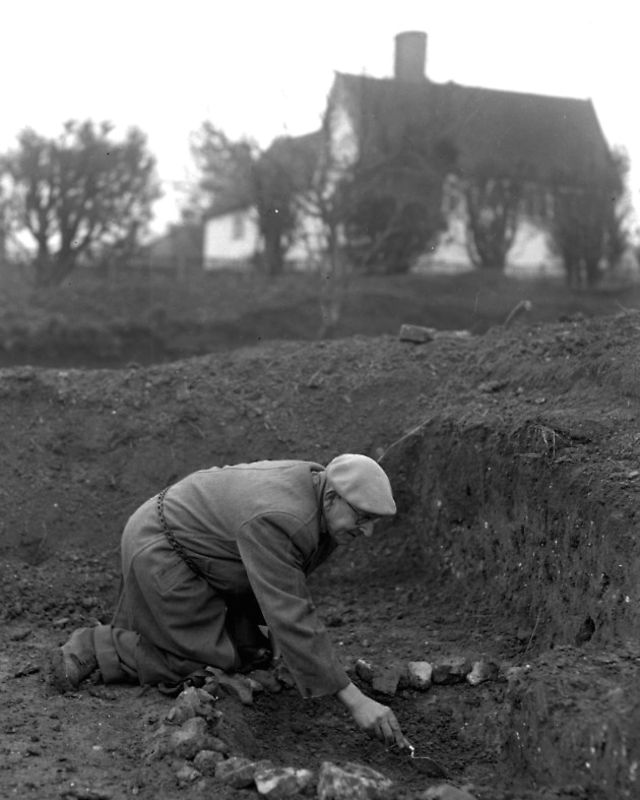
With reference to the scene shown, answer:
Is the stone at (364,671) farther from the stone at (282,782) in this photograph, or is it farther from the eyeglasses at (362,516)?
the stone at (282,782)

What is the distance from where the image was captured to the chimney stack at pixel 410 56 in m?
14.4

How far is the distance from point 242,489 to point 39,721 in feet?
4.12

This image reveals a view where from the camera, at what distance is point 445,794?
3053mm

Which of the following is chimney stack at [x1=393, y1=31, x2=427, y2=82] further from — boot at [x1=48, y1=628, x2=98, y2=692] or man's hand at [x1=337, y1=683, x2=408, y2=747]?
man's hand at [x1=337, y1=683, x2=408, y2=747]

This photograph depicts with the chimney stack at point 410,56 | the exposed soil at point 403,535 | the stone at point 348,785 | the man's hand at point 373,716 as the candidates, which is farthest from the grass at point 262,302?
the stone at point 348,785

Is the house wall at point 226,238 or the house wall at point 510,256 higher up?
the house wall at point 226,238

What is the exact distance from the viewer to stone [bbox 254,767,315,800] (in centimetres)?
315

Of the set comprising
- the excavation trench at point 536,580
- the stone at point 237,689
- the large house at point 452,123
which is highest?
the large house at point 452,123

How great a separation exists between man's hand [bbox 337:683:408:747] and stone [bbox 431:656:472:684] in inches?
34.4

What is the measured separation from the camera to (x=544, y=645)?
4504 mm

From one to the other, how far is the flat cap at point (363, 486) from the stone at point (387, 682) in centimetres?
110

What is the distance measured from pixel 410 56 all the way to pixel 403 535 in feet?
35.2

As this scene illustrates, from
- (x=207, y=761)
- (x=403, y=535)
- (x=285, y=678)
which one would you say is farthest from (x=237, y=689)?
(x=403, y=535)

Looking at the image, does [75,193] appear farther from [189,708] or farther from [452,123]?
[189,708]
